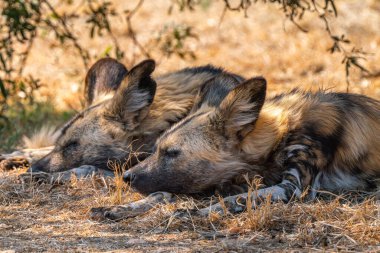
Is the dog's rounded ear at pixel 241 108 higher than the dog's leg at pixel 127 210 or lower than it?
higher

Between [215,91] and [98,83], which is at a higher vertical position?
[215,91]

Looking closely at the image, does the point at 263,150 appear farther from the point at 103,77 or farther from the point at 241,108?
the point at 103,77

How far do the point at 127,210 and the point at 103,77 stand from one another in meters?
1.70

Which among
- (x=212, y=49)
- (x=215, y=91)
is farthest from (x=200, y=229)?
(x=212, y=49)

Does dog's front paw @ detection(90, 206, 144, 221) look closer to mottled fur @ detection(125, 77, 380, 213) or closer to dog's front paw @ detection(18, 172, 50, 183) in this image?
mottled fur @ detection(125, 77, 380, 213)

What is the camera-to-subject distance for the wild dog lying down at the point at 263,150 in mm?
4043

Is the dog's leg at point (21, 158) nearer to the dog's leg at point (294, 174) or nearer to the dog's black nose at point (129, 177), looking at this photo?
the dog's black nose at point (129, 177)

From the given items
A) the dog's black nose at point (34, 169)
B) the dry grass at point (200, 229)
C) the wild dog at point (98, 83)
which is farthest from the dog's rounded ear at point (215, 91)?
the dog's black nose at point (34, 169)

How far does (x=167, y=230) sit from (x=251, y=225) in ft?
1.23

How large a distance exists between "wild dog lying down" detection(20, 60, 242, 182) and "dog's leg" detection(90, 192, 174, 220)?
78 cm

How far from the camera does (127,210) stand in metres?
3.83

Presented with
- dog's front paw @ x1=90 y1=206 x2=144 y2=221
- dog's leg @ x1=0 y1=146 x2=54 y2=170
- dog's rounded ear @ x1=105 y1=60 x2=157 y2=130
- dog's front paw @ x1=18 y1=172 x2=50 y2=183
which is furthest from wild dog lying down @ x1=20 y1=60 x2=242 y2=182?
dog's front paw @ x1=90 y1=206 x2=144 y2=221

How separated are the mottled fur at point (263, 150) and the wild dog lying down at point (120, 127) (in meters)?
0.59

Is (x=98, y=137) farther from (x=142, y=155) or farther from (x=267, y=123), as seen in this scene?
(x=267, y=123)
